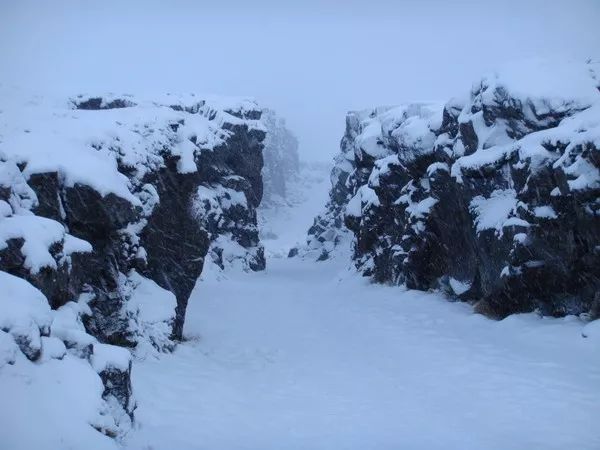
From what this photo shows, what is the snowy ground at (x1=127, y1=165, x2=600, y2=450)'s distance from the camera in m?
9.29

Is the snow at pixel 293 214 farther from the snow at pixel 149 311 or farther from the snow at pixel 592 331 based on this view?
the snow at pixel 592 331

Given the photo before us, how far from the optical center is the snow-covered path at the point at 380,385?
9297mm

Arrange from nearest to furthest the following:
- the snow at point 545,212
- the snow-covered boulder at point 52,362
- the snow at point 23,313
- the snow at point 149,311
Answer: the snow-covered boulder at point 52,362
the snow at point 23,313
the snow at point 149,311
the snow at point 545,212

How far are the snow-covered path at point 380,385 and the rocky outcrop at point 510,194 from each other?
1.37m

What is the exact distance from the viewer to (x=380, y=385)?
12.8 meters

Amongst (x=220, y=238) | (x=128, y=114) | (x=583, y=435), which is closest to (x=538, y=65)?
(x=583, y=435)

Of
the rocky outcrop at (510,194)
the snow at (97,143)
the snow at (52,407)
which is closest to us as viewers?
the snow at (52,407)

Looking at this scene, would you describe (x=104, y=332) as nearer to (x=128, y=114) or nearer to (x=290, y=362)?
(x=290, y=362)

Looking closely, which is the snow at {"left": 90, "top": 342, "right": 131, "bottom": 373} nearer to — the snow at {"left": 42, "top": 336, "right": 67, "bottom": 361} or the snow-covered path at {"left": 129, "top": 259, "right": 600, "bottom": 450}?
the snow at {"left": 42, "top": 336, "right": 67, "bottom": 361}

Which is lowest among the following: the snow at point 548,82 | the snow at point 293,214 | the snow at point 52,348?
the snow at point 293,214

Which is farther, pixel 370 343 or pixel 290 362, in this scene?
pixel 370 343

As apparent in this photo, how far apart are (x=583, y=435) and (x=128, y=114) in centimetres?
1646

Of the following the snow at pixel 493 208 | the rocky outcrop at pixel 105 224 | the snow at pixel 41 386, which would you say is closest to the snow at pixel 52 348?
the snow at pixel 41 386

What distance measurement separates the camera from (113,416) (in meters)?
8.01
